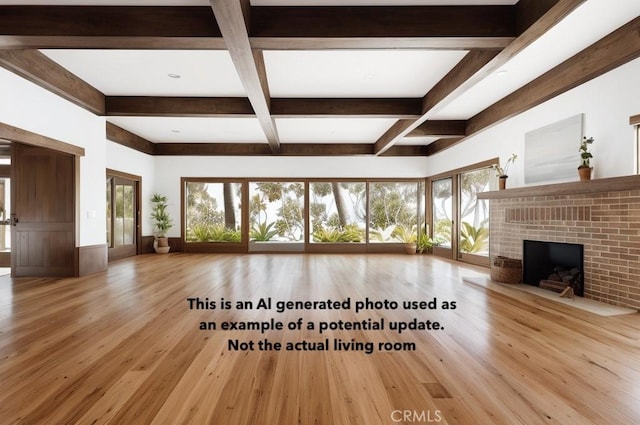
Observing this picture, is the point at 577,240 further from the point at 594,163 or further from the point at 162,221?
the point at 162,221

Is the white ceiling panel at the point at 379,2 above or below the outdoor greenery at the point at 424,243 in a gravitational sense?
above

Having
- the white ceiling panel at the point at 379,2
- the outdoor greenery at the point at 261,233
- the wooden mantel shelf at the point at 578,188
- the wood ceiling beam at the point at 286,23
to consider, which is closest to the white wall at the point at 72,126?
the wood ceiling beam at the point at 286,23

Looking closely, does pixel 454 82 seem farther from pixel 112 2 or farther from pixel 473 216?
pixel 112 2

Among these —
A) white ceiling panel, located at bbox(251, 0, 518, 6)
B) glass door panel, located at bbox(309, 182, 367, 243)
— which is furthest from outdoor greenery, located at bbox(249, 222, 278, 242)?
white ceiling panel, located at bbox(251, 0, 518, 6)

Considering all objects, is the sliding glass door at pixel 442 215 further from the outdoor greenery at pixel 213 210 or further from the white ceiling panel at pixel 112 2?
the white ceiling panel at pixel 112 2

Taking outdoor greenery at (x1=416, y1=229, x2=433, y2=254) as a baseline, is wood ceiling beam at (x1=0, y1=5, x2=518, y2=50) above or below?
above

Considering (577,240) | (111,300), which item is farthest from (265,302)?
(577,240)

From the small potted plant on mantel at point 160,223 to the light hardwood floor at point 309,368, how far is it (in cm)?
478

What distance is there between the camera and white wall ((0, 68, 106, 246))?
4.21 m

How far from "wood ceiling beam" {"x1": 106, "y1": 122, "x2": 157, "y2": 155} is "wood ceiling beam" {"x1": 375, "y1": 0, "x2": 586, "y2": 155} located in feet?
18.9

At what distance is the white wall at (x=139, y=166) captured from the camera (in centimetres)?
738

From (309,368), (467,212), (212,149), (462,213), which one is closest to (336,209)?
(462,213)

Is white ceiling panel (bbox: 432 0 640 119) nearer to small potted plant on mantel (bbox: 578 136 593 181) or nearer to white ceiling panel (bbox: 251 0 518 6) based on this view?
white ceiling panel (bbox: 251 0 518 6)

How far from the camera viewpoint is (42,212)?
5.32 meters
